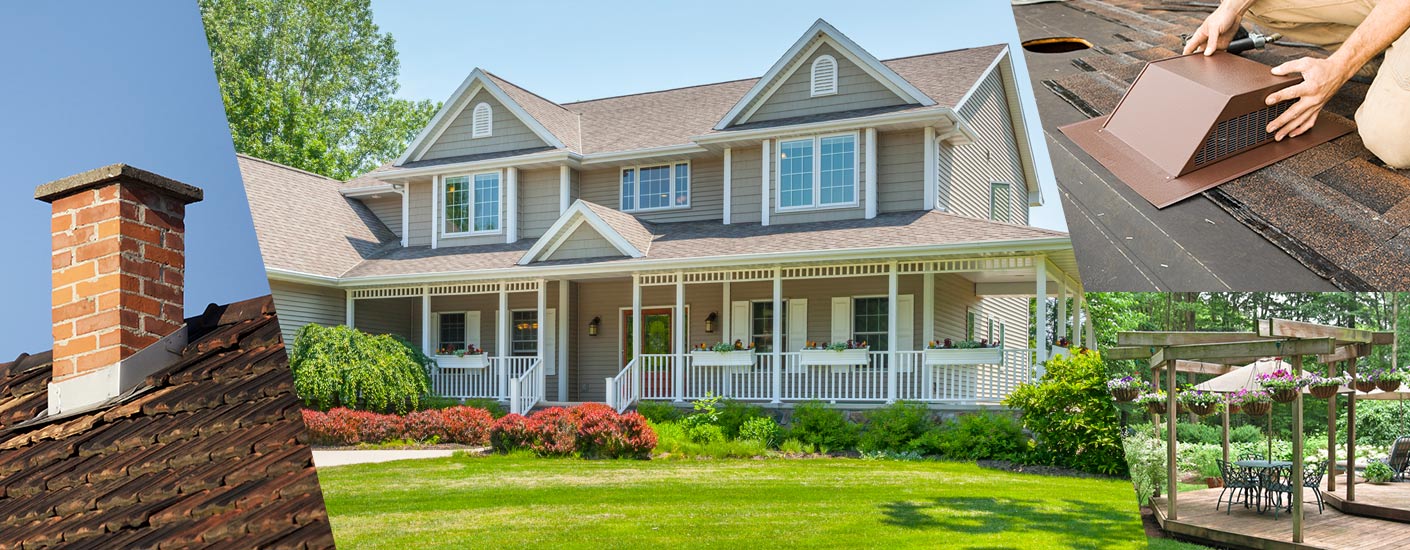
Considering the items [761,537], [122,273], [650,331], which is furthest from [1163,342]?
[122,273]

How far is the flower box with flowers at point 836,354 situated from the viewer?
271 centimetres

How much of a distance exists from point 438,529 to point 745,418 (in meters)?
0.85

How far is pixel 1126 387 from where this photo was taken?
2.09 metres

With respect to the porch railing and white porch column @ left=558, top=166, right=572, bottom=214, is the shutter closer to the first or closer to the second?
the porch railing

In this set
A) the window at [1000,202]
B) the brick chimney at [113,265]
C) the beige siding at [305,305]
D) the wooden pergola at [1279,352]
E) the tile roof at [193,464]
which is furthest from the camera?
the brick chimney at [113,265]

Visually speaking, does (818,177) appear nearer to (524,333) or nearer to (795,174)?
(795,174)

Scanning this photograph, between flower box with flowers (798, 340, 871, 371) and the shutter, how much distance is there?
17 mm

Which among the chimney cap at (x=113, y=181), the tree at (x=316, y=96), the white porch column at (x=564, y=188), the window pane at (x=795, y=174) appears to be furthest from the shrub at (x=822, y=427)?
the chimney cap at (x=113, y=181)

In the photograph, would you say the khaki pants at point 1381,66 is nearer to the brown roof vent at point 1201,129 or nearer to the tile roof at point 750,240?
the brown roof vent at point 1201,129

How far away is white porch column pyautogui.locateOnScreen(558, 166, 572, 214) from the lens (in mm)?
3104

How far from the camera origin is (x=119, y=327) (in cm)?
417

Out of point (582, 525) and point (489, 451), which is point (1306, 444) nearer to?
point (582, 525)

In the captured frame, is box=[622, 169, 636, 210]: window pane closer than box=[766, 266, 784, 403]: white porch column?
No

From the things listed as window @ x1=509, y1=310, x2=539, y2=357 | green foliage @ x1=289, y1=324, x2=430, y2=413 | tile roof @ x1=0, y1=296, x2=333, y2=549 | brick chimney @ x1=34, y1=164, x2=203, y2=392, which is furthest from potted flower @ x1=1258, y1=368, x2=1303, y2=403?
brick chimney @ x1=34, y1=164, x2=203, y2=392
